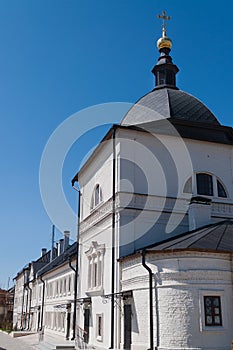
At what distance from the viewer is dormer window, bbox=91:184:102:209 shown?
19.5 metres

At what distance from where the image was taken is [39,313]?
35.2 meters

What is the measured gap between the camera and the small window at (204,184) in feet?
58.3

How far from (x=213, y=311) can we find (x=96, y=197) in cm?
928

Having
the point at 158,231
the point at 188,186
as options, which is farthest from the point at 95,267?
the point at 188,186

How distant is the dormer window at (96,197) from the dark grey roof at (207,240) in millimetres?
6041

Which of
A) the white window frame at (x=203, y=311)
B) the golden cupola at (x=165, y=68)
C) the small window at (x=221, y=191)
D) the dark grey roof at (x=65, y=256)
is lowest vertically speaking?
the white window frame at (x=203, y=311)

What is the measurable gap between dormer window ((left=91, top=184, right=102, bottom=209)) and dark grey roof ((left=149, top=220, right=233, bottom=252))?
604 cm

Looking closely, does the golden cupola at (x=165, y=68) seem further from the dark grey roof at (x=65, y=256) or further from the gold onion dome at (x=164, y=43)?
the dark grey roof at (x=65, y=256)

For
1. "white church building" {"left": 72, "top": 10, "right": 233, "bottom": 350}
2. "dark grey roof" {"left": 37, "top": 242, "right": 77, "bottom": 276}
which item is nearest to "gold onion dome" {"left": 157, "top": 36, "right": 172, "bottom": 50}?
"white church building" {"left": 72, "top": 10, "right": 233, "bottom": 350}

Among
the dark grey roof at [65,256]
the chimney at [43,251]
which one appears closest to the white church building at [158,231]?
the dark grey roof at [65,256]

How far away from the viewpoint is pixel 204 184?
58.7 ft

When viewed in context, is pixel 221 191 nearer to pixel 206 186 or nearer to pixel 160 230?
pixel 206 186

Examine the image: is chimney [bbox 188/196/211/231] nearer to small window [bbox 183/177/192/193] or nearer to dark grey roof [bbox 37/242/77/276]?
small window [bbox 183/177/192/193]

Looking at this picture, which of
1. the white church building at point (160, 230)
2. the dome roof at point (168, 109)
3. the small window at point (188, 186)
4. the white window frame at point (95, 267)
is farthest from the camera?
the dome roof at point (168, 109)
